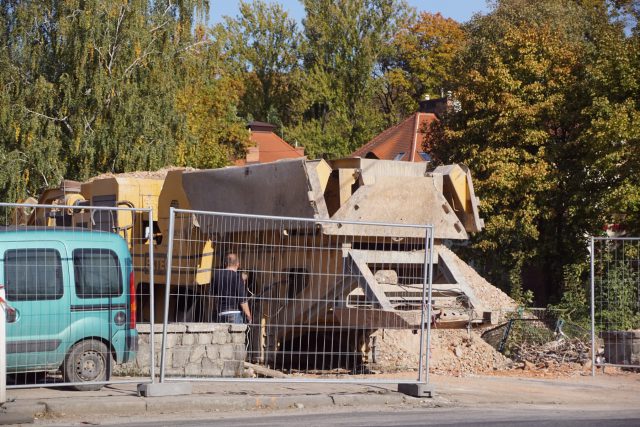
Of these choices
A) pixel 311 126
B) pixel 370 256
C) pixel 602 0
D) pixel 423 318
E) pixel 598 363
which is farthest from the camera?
pixel 311 126

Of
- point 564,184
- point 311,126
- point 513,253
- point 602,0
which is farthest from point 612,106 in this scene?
point 311,126

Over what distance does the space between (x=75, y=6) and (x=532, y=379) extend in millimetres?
22675

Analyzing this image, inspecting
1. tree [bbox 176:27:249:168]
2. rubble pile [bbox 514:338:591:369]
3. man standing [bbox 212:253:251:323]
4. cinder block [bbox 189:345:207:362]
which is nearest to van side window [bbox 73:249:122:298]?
cinder block [bbox 189:345:207:362]

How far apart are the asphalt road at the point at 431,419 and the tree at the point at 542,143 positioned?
59.6ft

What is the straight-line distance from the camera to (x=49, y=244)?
33.2 feet

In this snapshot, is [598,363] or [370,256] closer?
[370,256]

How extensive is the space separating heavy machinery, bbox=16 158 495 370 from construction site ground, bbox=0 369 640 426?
1050mm

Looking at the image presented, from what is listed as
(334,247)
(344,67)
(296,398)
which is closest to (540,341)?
(334,247)

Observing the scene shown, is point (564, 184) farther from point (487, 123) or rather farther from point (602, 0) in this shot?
point (602, 0)

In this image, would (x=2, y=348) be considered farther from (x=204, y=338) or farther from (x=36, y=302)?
(x=204, y=338)

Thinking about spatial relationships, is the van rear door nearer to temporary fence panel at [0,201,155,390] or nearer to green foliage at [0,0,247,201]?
temporary fence panel at [0,201,155,390]

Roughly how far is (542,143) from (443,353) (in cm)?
1593

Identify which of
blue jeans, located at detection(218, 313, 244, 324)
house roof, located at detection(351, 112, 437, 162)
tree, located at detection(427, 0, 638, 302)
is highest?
house roof, located at detection(351, 112, 437, 162)

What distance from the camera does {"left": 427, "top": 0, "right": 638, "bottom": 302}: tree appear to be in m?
29.4
